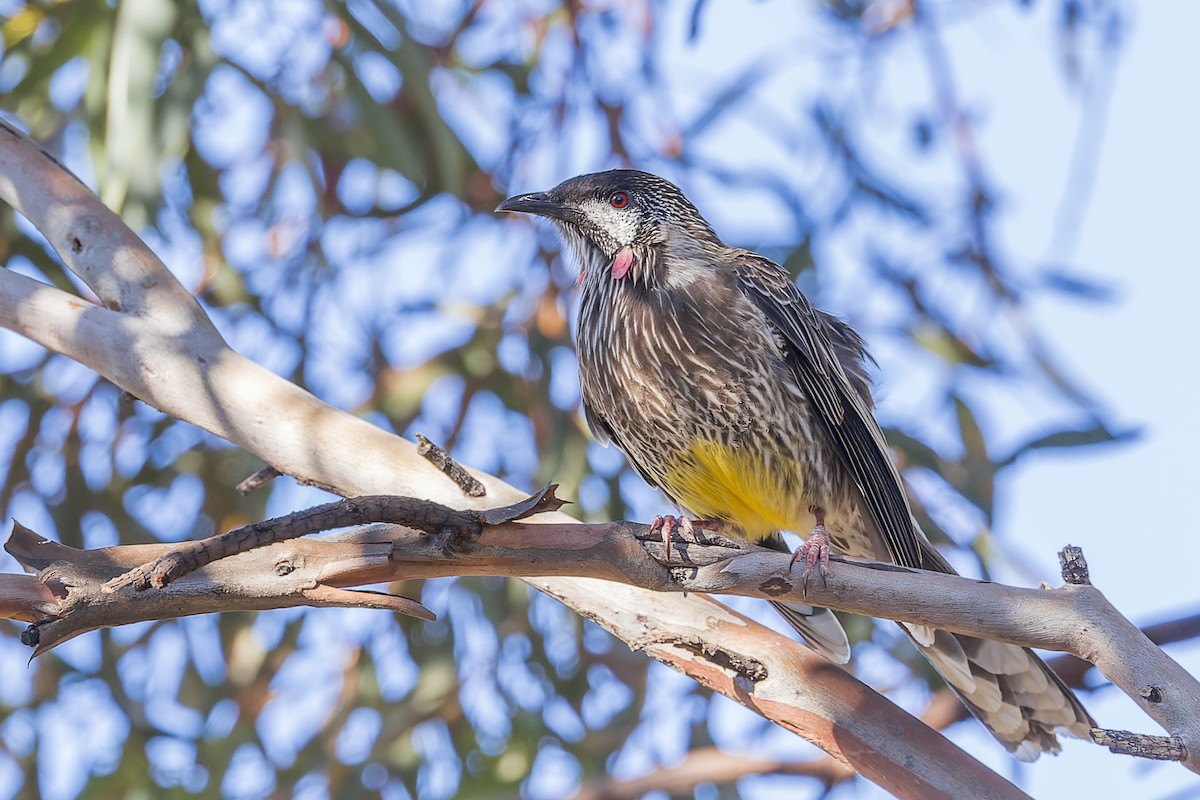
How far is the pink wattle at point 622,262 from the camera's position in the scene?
112 inches

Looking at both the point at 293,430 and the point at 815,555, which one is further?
the point at 293,430

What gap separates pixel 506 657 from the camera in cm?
343

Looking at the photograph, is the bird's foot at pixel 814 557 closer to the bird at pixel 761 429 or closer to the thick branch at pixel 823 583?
the thick branch at pixel 823 583

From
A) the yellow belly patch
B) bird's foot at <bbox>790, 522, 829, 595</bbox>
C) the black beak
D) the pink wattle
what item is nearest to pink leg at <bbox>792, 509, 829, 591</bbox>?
bird's foot at <bbox>790, 522, 829, 595</bbox>

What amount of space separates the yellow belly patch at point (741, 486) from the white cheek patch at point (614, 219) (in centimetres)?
59

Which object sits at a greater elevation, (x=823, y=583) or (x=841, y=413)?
(x=841, y=413)

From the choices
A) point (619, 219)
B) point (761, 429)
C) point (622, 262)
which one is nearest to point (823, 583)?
point (761, 429)

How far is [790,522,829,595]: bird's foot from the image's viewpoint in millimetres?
1930

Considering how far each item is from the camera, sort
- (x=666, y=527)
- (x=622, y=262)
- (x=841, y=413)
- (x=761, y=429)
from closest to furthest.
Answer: (x=666, y=527), (x=761, y=429), (x=841, y=413), (x=622, y=262)

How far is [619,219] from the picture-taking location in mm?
2936

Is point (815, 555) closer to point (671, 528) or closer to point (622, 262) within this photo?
point (671, 528)

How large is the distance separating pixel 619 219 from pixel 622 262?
0.40ft

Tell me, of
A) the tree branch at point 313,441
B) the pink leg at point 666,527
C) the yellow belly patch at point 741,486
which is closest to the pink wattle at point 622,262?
the yellow belly patch at point 741,486

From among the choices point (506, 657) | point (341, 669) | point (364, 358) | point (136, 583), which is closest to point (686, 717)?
point (506, 657)
